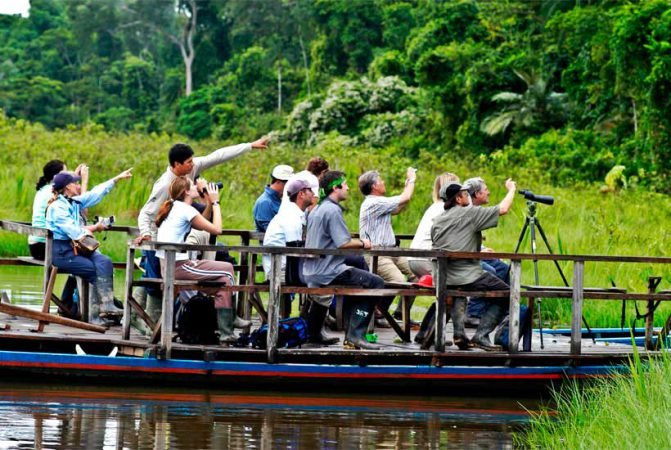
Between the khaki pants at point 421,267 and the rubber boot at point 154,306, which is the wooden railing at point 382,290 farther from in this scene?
the khaki pants at point 421,267

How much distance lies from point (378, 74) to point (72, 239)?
29.5 metres

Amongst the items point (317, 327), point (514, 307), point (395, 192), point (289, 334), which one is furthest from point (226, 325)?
point (395, 192)

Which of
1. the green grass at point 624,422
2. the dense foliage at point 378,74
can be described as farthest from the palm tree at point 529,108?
the green grass at point 624,422

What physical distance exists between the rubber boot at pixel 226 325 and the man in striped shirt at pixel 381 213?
1.46 m

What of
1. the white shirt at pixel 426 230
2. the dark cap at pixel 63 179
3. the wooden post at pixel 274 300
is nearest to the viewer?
the wooden post at pixel 274 300

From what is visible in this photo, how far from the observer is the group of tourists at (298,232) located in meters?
9.52

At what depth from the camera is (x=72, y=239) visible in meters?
10.1

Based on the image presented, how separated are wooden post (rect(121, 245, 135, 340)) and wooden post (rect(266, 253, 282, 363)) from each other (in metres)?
1.06

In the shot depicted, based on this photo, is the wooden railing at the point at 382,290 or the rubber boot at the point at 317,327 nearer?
the wooden railing at the point at 382,290

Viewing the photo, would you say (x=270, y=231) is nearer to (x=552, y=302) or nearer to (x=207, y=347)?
(x=207, y=347)

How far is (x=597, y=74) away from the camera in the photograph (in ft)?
93.5

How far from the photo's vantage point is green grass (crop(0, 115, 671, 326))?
55.1ft

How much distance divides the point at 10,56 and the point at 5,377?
51.3 metres

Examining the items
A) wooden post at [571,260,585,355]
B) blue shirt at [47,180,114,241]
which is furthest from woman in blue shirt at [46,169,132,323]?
wooden post at [571,260,585,355]
